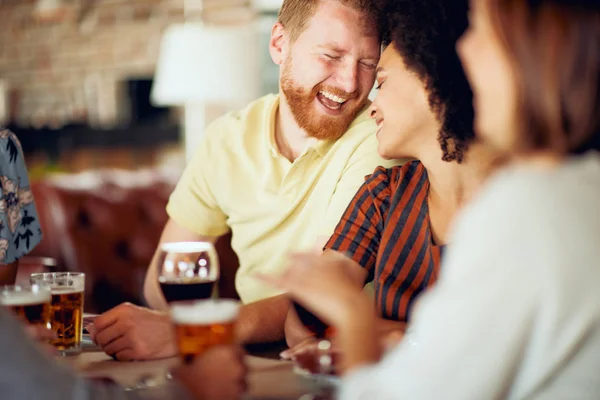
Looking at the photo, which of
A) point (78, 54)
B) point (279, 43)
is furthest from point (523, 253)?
point (78, 54)

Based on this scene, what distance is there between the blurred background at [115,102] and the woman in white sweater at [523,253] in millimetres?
2244

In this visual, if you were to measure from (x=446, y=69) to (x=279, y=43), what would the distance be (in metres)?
0.74

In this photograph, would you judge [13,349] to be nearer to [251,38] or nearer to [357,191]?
[357,191]

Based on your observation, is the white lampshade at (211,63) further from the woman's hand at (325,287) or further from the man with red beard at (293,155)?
the woman's hand at (325,287)

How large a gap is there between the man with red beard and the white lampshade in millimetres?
2001

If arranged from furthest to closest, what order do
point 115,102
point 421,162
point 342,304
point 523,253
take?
point 115,102, point 421,162, point 342,304, point 523,253

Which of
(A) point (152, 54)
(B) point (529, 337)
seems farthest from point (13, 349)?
(A) point (152, 54)

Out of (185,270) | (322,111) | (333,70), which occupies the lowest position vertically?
(185,270)

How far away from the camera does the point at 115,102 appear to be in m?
6.93

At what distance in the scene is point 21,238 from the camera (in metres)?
1.90

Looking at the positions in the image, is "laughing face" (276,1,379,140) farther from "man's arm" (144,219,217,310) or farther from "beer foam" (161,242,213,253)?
"beer foam" (161,242,213,253)

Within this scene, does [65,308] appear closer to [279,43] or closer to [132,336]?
[132,336]

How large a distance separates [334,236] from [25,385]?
3.00 feet

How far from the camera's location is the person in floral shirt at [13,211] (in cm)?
185
